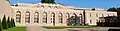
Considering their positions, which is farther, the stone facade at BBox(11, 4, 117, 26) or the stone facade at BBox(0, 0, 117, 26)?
the stone facade at BBox(11, 4, 117, 26)

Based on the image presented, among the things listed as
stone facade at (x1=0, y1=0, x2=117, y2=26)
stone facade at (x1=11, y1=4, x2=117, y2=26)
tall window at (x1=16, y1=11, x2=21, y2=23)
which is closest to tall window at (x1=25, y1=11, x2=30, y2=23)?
stone facade at (x1=0, y1=0, x2=117, y2=26)

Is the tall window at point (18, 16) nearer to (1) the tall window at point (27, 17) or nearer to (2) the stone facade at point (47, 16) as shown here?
(2) the stone facade at point (47, 16)

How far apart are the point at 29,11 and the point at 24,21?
119 inches

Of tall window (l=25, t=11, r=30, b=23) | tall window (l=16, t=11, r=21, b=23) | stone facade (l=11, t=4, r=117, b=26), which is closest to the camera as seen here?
tall window (l=16, t=11, r=21, b=23)

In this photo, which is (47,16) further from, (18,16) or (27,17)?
(18,16)

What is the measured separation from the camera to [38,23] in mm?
A: 68250

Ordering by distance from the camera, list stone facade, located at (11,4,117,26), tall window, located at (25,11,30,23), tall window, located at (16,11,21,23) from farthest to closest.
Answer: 1. tall window, located at (25,11,30,23)
2. stone facade, located at (11,4,117,26)
3. tall window, located at (16,11,21,23)

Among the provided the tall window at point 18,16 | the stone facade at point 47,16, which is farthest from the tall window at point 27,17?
the tall window at point 18,16

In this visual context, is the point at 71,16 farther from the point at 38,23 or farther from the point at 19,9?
the point at 19,9

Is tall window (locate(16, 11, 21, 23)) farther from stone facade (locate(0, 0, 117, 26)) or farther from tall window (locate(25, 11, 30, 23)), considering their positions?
tall window (locate(25, 11, 30, 23))

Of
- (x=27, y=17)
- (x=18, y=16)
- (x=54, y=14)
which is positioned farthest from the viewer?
(x=54, y=14)

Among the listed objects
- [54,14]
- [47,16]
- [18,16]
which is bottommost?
[47,16]

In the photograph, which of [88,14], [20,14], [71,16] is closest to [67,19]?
[71,16]

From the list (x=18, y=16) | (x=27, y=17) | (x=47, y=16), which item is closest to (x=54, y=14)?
(x=47, y=16)
